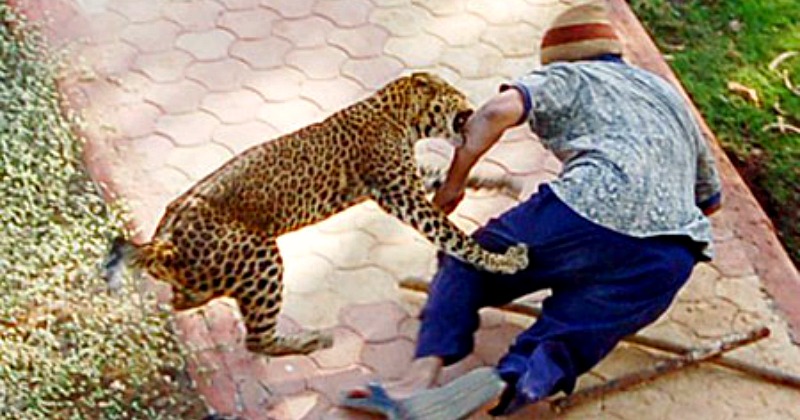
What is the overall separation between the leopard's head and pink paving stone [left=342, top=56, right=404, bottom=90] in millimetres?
1217

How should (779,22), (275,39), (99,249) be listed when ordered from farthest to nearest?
1. (779,22)
2. (275,39)
3. (99,249)

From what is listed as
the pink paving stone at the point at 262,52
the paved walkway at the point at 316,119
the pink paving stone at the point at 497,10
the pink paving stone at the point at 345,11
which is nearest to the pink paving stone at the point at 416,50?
the paved walkway at the point at 316,119

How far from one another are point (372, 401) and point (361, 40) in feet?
7.02

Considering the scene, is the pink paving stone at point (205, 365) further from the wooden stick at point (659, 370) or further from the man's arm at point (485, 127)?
the wooden stick at point (659, 370)

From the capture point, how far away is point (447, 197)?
16.5 ft

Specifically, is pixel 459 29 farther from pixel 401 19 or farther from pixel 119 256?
pixel 119 256

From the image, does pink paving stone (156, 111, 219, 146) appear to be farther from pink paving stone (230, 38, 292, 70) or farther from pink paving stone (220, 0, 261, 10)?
pink paving stone (220, 0, 261, 10)

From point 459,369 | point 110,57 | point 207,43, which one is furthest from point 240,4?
point 459,369

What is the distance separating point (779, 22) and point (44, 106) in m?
3.29

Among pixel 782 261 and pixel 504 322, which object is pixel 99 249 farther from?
pixel 782 261

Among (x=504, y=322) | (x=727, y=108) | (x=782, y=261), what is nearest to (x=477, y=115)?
(x=504, y=322)

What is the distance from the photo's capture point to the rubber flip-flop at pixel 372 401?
4.56m

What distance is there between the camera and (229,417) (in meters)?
4.56

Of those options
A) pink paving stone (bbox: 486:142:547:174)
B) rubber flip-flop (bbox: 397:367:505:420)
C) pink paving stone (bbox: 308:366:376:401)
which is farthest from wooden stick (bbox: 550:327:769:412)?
pink paving stone (bbox: 486:142:547:174)
